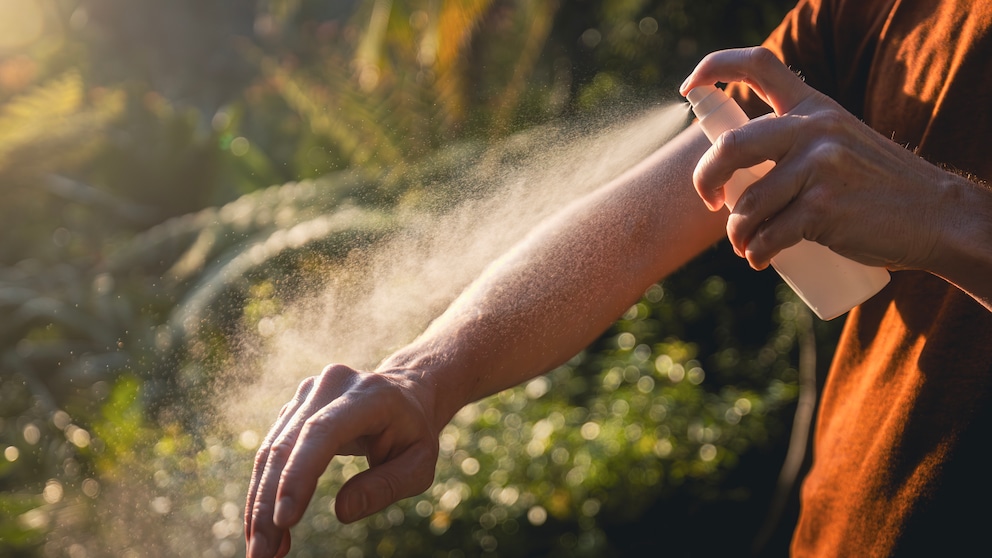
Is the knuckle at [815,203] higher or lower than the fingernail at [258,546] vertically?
higher

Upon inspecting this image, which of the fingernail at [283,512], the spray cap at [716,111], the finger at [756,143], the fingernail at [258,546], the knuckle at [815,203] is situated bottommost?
the fingernail at [258,546]

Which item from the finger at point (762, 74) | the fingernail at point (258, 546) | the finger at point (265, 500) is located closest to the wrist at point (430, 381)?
the finger at point (265, 500)

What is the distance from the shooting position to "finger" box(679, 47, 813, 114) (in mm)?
1050

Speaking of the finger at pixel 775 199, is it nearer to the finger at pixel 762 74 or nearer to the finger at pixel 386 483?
the finger at pixel 762 74

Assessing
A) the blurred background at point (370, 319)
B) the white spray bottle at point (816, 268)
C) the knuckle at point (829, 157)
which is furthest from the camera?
the blurred background at point (370, 319)

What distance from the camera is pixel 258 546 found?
991mm

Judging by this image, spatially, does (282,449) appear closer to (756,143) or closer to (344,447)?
(344,447)

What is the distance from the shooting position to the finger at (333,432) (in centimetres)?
100

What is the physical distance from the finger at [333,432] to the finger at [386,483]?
0.12 feet

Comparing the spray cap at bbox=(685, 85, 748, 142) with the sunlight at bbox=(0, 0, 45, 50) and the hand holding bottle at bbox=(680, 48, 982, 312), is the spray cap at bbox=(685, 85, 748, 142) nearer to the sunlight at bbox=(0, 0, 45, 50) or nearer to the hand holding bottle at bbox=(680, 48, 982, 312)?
the hand holding bottle at bbox=(680, 48, 982, 312)

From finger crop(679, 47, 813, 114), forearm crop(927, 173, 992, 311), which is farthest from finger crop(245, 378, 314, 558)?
forearm crop(927, 173, 992, 311)

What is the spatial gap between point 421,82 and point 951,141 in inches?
227

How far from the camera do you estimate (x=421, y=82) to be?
6652mm

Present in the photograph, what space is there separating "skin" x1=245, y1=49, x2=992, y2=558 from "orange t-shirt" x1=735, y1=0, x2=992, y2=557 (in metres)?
0.21
